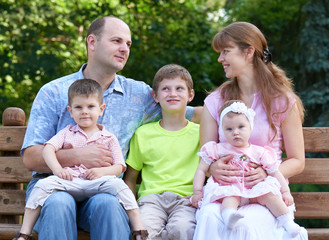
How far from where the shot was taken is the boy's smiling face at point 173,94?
11.5ft

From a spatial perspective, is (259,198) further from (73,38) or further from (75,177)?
(73,38)

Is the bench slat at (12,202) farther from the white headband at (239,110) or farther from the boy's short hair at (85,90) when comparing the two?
the white headband at (239,110)

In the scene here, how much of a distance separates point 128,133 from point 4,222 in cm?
123

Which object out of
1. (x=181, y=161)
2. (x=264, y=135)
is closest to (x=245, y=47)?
(x=264, y=135)

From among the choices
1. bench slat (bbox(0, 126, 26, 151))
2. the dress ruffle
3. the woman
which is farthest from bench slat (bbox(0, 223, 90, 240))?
the woman

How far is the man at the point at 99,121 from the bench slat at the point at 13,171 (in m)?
0.39

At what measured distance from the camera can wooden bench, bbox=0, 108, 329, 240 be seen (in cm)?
374

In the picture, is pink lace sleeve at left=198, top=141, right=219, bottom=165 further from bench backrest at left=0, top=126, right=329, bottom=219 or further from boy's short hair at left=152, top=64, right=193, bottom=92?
bench backrest at left=0, top=126, right=329, bottom=219

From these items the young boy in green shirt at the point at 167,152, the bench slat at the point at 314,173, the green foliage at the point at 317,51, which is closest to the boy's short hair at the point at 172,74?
the young boy in green shirt at the point at 167,152

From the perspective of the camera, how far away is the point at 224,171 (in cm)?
308

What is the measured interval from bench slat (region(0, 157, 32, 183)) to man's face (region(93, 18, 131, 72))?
99 cm

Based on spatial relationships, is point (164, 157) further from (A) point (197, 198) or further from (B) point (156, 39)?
(B) point (156, 39)

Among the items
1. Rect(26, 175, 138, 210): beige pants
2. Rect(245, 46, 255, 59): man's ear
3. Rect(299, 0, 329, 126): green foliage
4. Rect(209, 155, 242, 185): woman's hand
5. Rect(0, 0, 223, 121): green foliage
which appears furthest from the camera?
Rect(299, 0, 329, 126): green foliage

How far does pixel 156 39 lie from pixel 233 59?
5.35 metres
